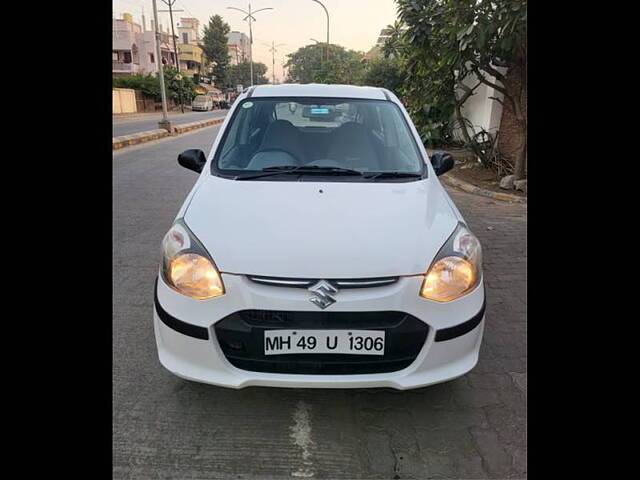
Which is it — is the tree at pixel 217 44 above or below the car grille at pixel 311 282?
above

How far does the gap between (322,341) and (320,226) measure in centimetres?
54

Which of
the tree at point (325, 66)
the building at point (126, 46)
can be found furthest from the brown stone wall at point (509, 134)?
the building at point (126, 46)

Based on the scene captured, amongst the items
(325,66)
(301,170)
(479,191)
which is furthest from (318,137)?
(325,66)

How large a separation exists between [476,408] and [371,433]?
0.59 meters

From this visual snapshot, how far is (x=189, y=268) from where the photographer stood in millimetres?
1986

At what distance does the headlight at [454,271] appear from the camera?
194 centimetres

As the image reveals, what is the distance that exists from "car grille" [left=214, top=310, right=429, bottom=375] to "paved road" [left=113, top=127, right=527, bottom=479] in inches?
15.0

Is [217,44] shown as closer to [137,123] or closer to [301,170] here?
[137,123]

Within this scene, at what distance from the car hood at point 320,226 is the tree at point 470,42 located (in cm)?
451

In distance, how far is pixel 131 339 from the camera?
112 inches

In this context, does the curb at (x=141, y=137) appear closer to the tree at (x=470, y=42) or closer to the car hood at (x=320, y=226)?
the tree at (x=470, y=42)

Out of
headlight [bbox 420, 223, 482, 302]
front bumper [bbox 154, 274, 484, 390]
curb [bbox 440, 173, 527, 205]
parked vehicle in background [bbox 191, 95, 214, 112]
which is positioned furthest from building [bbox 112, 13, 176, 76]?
headlight [bbox 420, 223, 482, 302]

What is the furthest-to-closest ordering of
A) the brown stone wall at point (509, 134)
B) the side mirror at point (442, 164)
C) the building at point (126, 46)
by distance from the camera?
1. the building at point (126, 46)
2. the brown stone wall at point (509, 134)
3. the side mirror at point (442, 164)
